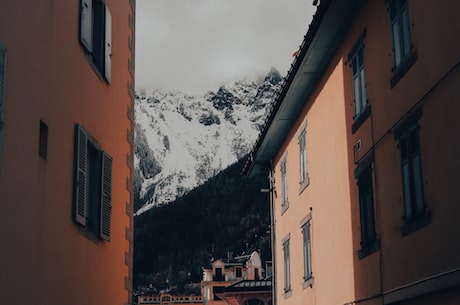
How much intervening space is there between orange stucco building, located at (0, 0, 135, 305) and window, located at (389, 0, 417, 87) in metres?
4.89

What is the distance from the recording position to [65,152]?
1139 cm

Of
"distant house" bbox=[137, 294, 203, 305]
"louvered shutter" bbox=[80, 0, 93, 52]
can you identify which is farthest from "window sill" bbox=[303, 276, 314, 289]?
"distant house" bbox=[137, 294, 203, 305]

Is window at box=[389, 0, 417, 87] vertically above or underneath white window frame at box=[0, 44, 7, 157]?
above

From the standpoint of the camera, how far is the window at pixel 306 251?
19.5m

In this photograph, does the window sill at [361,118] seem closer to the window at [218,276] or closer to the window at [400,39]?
the window at [400,39]

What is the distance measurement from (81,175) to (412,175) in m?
4.94

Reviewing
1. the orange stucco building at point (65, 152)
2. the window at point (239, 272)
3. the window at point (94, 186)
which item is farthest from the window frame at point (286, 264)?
the window at point (239, 272)

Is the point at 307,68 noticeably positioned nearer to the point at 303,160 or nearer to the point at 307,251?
the point at 303,160

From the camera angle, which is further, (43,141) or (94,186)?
(94,186)

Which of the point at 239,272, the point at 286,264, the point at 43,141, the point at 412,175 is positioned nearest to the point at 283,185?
the point at 286,264

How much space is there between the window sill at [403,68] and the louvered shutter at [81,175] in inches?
192

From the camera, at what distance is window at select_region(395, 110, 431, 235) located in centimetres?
1112

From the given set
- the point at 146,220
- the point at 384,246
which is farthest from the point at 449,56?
the point at 146,220

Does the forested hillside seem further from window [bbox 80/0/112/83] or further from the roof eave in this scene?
window [bbox 80/0/112/83]
